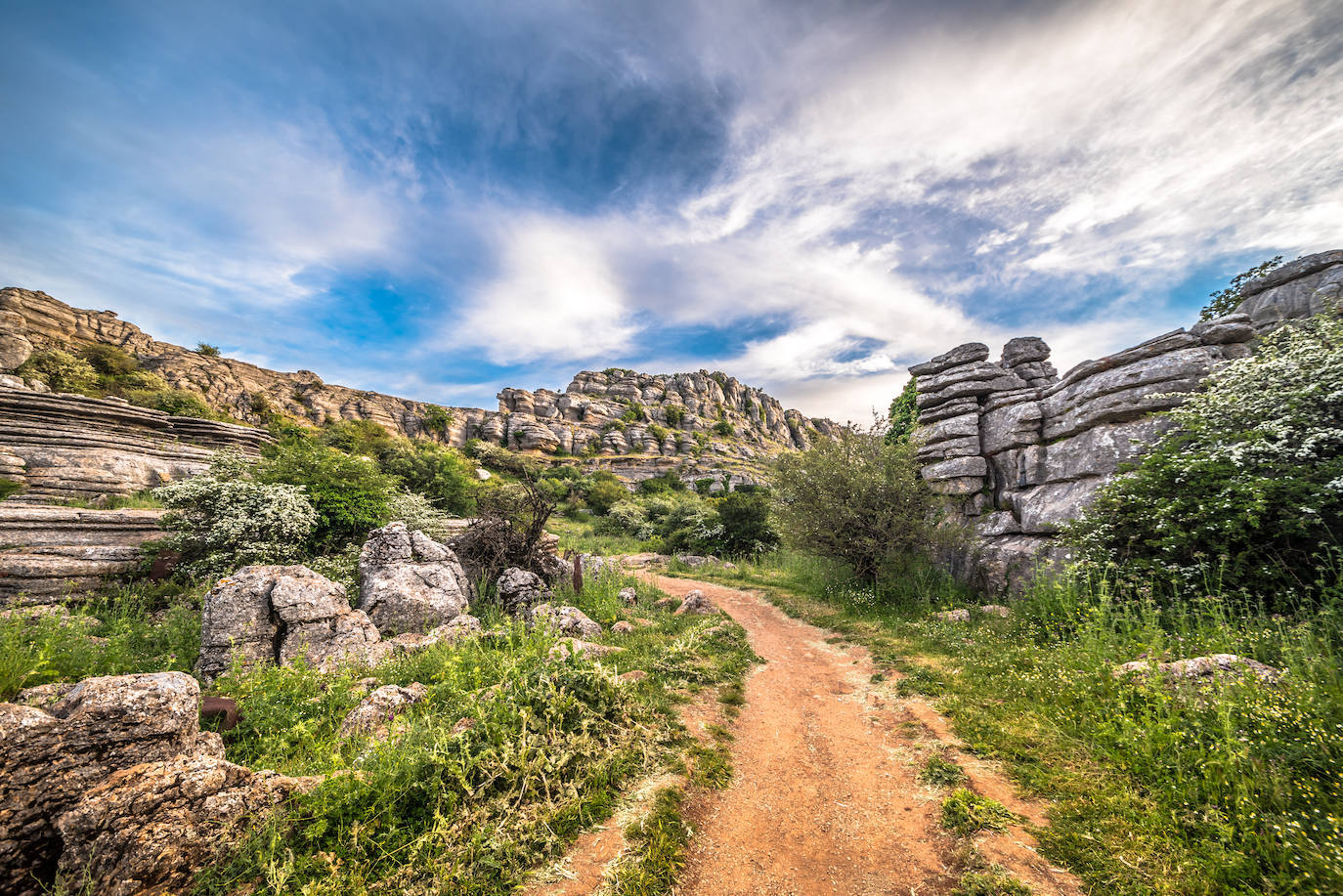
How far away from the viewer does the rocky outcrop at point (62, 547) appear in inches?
267

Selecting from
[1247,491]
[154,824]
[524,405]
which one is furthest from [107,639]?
[524,405]

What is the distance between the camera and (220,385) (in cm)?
4869

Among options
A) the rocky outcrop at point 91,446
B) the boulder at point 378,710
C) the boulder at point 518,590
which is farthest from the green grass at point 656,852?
the rocky outcrop at point 91,446

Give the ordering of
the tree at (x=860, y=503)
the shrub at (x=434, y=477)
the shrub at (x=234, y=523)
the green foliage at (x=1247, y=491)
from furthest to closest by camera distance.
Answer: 1. the shrub at (x=434, y=477)
2. the tree at (x=860, y=503)
3. the shrub at (x=234, y=523)
4. the green foliage at (x=1247, y=491)

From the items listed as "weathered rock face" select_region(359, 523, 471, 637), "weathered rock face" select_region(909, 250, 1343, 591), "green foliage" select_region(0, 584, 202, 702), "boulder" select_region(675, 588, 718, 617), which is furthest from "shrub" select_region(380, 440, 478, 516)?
"weathered rock face" select_region(909, 250, 1343, 591)

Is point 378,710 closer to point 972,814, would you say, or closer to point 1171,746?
point 972,814

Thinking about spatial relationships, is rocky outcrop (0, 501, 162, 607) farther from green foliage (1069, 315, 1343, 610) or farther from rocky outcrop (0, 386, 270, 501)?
green foliage (1069, 315, 1343, 610)

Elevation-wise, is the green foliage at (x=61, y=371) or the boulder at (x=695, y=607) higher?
the green foliage at (x=61, y=371)

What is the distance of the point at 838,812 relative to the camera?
148 inches

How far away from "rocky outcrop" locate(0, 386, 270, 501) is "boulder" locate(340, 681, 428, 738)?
12.5 m

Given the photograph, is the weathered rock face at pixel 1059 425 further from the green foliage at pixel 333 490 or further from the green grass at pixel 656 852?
the green foliage at pixel 333 490

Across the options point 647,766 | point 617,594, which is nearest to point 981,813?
point 647,766

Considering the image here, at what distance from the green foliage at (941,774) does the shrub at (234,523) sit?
1109 cm

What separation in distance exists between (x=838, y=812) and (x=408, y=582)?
7.52 metres
